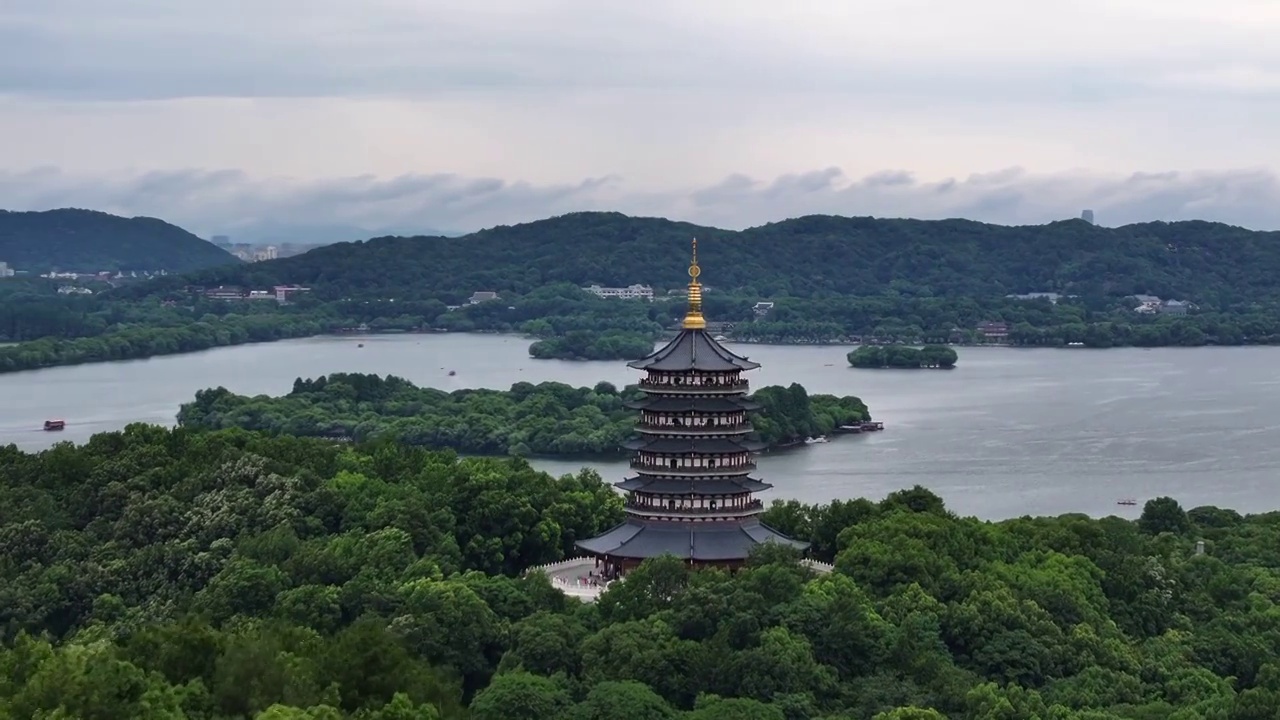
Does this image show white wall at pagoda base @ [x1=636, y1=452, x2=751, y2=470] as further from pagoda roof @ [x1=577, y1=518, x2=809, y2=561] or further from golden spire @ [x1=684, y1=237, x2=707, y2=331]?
golden spire @ [x1=684, y1=237, x2=707, y2=331]

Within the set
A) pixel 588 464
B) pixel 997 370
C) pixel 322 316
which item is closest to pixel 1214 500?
pixel 588 464

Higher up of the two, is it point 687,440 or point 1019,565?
point 687,440

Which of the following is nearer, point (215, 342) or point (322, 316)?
point (215, 342)

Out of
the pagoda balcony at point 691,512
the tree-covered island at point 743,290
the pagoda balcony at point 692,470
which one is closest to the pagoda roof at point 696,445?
the pagoda balcony at point 692,470

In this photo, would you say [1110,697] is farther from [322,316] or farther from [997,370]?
[322,316]

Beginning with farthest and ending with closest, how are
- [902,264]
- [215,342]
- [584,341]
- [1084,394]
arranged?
[902,264]
[215,342]
[584,341]
[1084,394]

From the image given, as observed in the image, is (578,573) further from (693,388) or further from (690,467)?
(693,388)

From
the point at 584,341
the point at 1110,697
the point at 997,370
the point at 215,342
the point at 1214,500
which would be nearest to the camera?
the point at 1110,697
